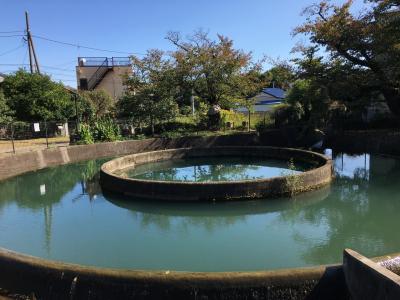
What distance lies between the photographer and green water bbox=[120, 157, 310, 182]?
52.4 feet

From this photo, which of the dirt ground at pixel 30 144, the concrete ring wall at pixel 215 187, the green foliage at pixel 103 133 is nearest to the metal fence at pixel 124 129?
the dirt ground at pixel 30 144

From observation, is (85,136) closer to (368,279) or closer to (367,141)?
(367,141)

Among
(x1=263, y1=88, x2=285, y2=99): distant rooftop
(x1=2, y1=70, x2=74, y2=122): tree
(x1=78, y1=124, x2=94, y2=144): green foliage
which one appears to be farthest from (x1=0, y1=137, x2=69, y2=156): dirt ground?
(x1=263, y1=88, x2=285, y2=99): distant rooftop

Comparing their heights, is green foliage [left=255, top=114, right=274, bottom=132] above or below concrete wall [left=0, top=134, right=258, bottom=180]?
above

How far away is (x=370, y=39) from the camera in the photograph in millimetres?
20391

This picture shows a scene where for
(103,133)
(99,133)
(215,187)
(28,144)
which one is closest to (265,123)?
(103,133)

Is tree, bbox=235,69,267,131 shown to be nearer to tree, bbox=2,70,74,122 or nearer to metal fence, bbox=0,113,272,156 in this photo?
metal fence, bbox=0,113,272,156

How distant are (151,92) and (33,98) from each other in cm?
778

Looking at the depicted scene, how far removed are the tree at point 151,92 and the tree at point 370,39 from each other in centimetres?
808

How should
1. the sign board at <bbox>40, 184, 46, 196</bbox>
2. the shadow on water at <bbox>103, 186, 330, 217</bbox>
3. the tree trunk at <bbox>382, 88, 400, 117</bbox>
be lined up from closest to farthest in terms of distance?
the shadow on water at <bbox>103, 186, 330, 217</bbox>
the sign board at <bbox>40, 184, 46, 196</bbox>
the tree trunk at <bbox>382, 88, 400, 117</bbox>

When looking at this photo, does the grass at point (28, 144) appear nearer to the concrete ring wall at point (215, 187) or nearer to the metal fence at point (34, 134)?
the metal fence at point (34, 134)

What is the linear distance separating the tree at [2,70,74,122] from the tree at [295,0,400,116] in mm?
15617

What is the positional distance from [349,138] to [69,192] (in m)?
14.0

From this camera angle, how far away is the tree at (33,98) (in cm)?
2684
